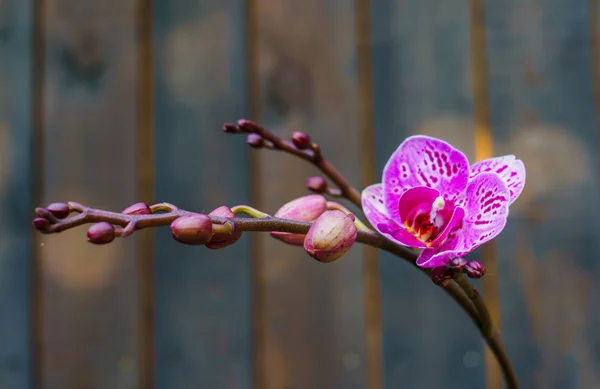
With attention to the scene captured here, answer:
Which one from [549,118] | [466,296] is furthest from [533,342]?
[466,296]

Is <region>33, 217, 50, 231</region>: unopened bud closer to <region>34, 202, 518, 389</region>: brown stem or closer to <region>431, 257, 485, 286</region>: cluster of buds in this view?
<region>34, 202, 518, 389</region>: brown stem

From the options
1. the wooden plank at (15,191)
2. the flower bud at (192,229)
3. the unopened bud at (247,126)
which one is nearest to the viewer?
the flower bud at (192,229)

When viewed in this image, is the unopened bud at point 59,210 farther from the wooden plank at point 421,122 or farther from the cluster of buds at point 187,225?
the wooden plank at point 421,122

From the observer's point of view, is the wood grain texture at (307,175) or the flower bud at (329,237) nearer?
the flower bud at (329,237)

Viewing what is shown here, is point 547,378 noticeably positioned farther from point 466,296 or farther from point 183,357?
point 466,296

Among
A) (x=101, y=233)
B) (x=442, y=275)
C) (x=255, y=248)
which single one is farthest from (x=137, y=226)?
(x=255, y=248)

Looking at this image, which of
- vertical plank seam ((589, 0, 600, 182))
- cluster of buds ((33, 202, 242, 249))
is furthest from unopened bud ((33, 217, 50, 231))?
vertical plank seam ((589, 0, 600, 182))

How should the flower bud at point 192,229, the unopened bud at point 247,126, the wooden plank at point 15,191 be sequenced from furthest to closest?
the wooden plank at point 15,191, the unopened bud at point 247,126, the flower bud at point 192,229

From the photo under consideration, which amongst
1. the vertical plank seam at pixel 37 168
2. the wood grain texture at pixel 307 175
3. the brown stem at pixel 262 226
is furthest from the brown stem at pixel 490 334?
the vertical plank seam at pixel 37 168
